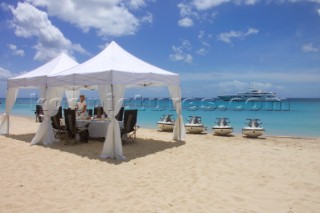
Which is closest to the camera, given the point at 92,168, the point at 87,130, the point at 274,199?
the point at 274,199

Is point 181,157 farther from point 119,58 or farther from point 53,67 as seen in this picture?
point 53,67

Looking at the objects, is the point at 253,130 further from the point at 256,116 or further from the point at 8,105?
the point at 256,116

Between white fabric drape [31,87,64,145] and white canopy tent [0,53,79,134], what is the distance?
1.03 ft

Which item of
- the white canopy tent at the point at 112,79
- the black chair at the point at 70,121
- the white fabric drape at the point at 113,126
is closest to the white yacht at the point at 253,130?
the white canopy tent at the point at 112,79

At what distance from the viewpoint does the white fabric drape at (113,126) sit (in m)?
6.18

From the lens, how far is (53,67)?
8.76m

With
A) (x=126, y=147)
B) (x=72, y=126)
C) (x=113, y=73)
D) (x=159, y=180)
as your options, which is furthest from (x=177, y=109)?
(x=159, y=180)

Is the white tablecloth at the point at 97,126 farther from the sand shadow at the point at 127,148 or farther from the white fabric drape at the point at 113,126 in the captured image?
the white fabric drape at the point at 113,126

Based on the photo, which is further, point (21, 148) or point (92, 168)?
point (21, 148)

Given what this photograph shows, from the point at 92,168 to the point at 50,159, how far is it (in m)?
1.26

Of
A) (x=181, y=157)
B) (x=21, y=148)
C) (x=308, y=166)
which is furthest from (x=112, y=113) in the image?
(x=308, y=166)

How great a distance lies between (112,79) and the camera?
607 centimetres

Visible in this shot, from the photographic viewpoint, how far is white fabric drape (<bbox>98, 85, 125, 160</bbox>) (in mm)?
6176

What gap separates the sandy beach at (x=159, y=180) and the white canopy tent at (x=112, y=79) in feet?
2.01
